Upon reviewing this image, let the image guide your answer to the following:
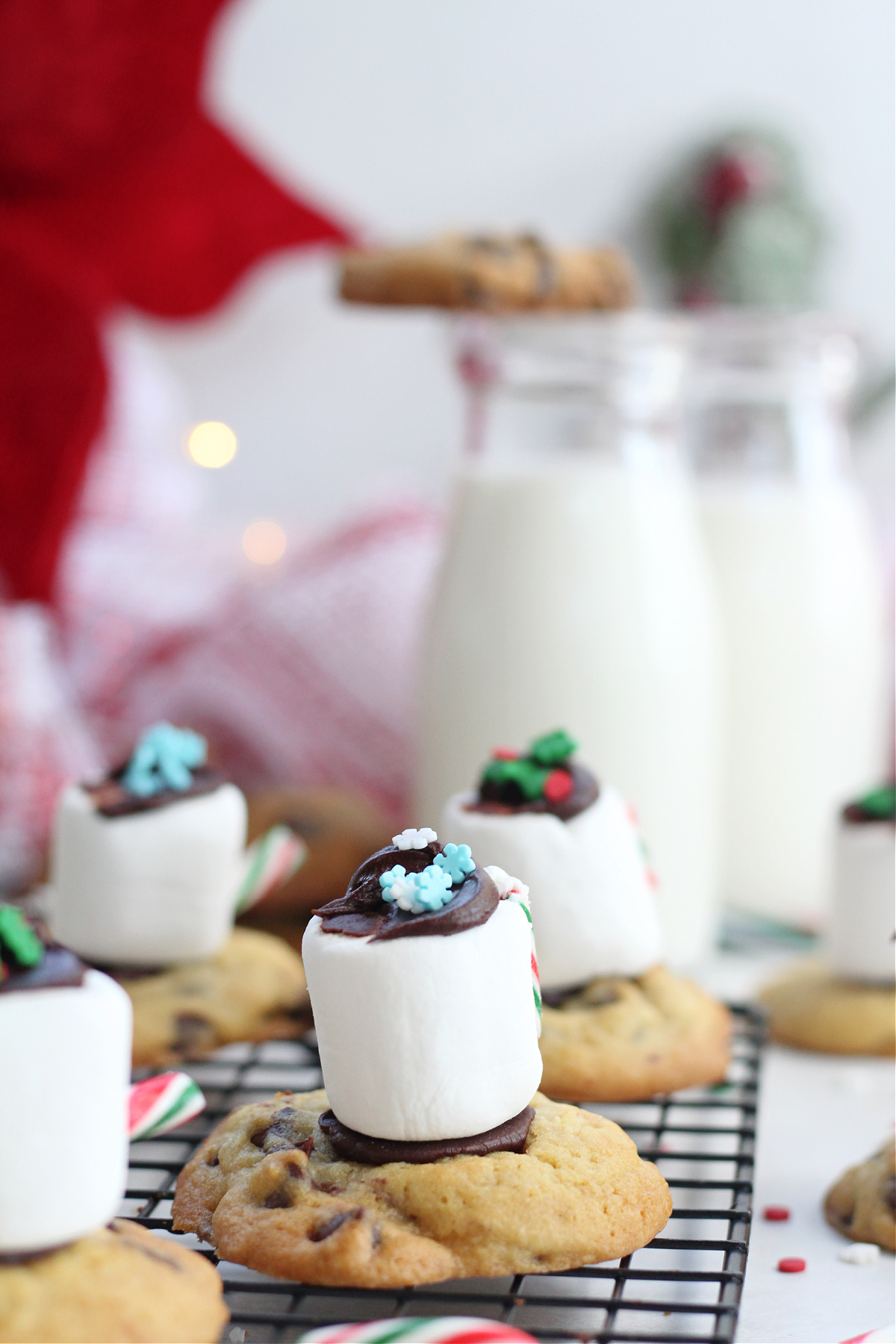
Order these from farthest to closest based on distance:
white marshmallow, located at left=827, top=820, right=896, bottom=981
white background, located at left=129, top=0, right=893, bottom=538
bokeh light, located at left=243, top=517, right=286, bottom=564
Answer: white background, located at left=129, top=0, right=893, bottom=538 < bokeh light, located at left=243, top=517, right=286, bottom=564 < white marshmallow, located at left=827, top=820, right=896, bottom=981

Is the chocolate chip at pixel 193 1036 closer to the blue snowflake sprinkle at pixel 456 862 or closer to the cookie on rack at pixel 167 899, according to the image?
the cookie on rack at pixel 167 899

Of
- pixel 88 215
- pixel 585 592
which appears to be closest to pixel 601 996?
pixel 585 592

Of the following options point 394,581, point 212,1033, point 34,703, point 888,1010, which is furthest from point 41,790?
point 888,1010

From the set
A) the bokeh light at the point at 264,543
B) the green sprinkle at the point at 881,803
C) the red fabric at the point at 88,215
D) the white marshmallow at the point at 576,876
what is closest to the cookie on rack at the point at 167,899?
the white marshmallow at the point at 576,876

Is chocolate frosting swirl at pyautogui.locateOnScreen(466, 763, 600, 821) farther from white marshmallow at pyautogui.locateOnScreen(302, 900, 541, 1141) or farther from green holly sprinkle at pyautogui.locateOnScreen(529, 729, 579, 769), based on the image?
white marshmallow at pyautogui.locateOnScreen(302, 900, 541, 1141)

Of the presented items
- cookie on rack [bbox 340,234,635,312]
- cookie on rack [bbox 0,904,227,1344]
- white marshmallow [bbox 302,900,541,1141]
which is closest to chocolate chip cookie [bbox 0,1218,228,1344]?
cookie on rack [bbox 0,904,227,1344]

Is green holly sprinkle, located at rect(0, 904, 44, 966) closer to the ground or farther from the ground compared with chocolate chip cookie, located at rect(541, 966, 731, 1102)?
farther from the ground

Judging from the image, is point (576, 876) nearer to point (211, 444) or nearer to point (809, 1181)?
point (809, 1181)

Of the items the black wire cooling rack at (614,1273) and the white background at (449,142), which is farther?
the white background at (449,142)
